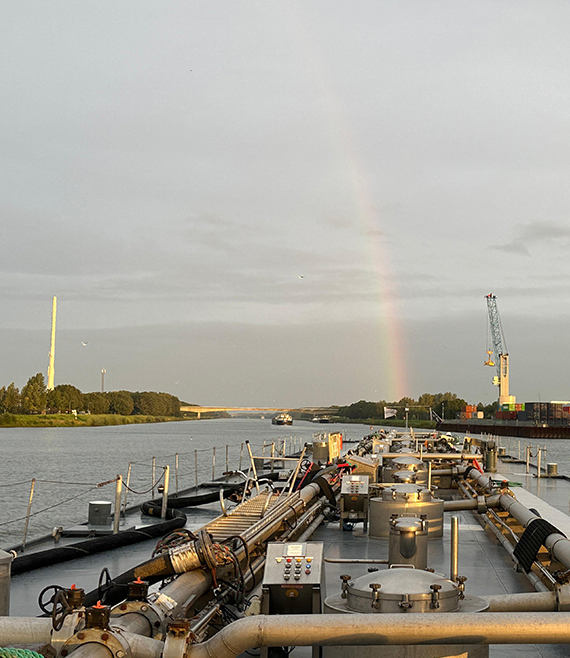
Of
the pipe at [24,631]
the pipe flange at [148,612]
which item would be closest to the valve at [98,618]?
the pipe at [24,631]

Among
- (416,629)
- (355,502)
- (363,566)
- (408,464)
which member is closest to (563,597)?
(416,629)

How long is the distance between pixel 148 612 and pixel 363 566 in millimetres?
7060

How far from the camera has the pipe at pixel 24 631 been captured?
15.8ft

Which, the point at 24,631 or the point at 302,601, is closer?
the point at 24,631

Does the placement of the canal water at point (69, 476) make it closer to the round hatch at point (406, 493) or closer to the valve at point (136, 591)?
the round hatch at point (406, 493)

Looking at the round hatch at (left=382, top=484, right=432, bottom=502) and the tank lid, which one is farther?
the round hatch at (left=382, top=484, right=432, bottom=502)

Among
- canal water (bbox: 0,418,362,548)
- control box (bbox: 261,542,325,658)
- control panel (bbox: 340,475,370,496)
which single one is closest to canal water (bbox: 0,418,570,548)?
canal water (bbox: 0,418,362,548)

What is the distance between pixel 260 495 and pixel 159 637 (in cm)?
909

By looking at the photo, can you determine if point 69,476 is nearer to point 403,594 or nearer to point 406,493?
point 406,493

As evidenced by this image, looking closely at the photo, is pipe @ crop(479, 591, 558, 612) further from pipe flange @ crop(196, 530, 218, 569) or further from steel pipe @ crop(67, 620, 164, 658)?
steel pipe @ crop(67, 620, 164, 658)

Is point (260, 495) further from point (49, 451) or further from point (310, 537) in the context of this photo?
point (49, 451)

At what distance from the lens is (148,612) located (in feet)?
20.9

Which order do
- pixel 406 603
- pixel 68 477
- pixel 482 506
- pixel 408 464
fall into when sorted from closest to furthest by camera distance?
pixel 406 603 → pixel 482 506 → pixel 408 464 → pixel 68 477

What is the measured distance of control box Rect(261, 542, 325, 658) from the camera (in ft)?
24.2
